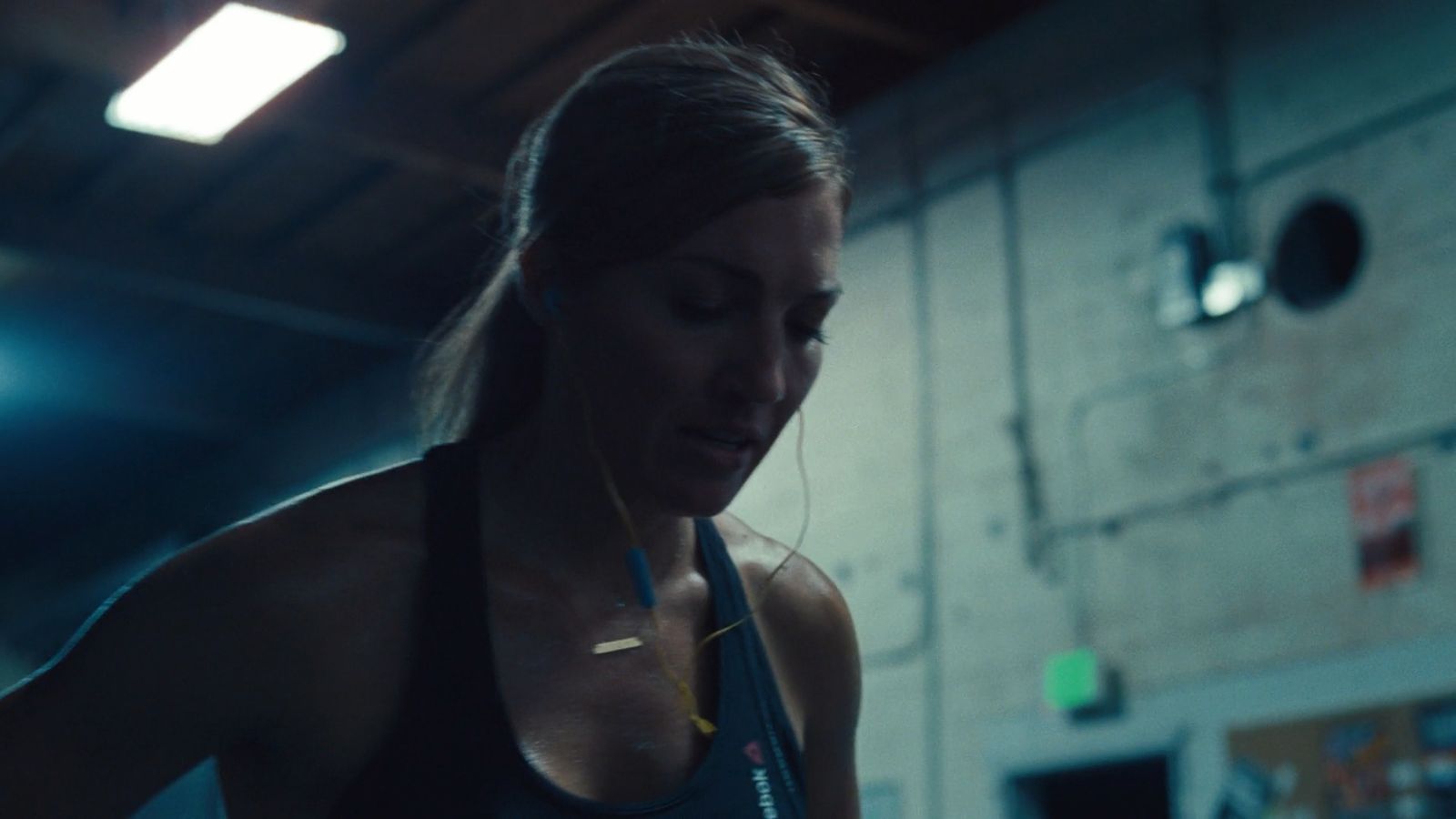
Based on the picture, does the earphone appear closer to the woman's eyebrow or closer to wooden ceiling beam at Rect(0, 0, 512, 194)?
the woman's eyebrow

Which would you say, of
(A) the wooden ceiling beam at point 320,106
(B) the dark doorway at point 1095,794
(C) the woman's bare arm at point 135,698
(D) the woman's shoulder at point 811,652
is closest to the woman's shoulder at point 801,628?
(D) the woman's shoulder at point 811,652

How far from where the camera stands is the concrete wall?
432 cm

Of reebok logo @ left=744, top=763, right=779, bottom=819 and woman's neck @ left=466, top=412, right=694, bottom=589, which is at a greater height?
woman's neck @ left=466, top=412, right=694, bottom=589

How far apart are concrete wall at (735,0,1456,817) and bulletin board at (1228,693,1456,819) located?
0.06 m

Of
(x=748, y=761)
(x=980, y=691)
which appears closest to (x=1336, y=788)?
(x=980, y=691)

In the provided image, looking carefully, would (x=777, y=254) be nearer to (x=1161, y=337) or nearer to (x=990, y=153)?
(x=1161, y=337)

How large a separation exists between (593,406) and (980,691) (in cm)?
420

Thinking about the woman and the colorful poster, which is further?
the colorful poster

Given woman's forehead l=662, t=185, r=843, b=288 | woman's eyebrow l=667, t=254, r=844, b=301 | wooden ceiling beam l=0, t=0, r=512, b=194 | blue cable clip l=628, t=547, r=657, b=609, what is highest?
wooden ceiling beam l=0, t=0, r=512, b=194

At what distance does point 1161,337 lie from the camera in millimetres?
4887

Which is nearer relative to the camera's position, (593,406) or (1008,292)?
(593,406)

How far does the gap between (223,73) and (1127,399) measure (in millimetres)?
2863

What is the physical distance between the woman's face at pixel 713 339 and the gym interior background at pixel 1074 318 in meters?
3.37

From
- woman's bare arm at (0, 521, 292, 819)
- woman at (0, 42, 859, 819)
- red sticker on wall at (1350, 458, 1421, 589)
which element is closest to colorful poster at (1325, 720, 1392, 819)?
red sticker on wall at (1350, 458, 1421, 589)
